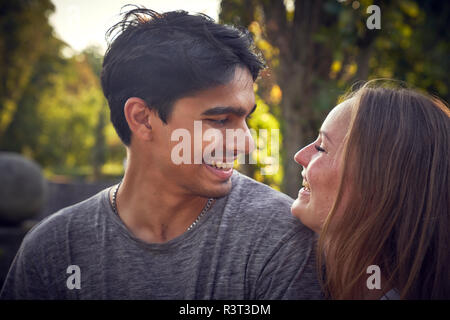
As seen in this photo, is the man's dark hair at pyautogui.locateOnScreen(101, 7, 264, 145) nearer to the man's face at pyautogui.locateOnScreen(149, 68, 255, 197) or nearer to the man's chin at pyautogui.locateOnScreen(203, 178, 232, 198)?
the man's face at pyautogui.locateOnScreen(149, 68, 255, 197)

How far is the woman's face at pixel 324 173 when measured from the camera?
2082 mm

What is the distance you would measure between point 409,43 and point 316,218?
3423 mm

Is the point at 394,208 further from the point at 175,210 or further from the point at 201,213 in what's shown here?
the point at 175,210

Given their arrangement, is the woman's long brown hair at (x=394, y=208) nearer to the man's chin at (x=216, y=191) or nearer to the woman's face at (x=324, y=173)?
the woman's face at (x=324, y=173)

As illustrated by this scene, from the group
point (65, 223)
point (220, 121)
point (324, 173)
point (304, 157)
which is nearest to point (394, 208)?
point (324, 173)

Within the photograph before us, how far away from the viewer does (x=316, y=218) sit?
6.89ft

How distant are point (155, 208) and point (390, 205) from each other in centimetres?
115

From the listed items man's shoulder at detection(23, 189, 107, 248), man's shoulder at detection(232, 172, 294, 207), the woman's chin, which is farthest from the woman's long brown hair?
man's shoulder at detection(23, 189, 107, 248)

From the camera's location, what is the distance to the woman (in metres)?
1.93

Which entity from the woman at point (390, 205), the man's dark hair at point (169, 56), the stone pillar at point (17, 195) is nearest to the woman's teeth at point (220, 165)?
the man's dark hair at point (169, 56)

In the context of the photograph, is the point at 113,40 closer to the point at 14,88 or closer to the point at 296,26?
the point at 296,26

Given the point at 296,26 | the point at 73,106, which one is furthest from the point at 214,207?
the point at 73,106

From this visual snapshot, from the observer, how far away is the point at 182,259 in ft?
7.30

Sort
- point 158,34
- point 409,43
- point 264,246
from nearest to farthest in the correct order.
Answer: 1. point 264,246
2. point 158,34
3. point 409,43
